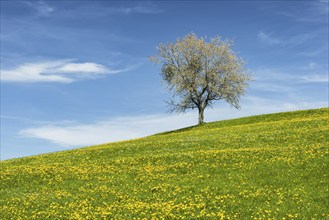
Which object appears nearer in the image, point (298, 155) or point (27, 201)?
point (27, 201)

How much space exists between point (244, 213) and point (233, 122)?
4797cm

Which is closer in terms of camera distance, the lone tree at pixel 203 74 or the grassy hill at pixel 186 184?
the grassy hill at pixel 186 184

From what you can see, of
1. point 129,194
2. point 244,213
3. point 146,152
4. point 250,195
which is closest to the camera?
point 244,213

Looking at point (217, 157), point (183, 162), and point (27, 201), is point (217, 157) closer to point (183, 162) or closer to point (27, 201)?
point (183, 162)

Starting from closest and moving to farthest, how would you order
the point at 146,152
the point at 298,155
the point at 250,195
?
the point at 250,195, the point at 298,155, the point at 146,152

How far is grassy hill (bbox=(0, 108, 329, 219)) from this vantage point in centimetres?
1977

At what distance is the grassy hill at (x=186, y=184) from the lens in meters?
19.8

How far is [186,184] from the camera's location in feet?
82.1

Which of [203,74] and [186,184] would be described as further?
[203,74]

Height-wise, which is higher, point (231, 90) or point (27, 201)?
point (231, 90)

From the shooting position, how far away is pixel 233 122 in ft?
217

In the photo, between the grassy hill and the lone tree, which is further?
the lone tree

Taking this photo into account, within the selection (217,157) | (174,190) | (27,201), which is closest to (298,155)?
(217,157)

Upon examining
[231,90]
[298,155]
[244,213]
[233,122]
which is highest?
[231,90]
